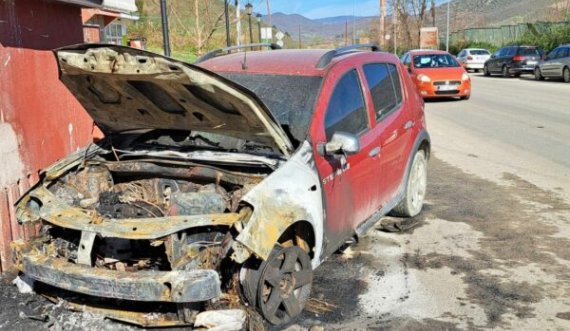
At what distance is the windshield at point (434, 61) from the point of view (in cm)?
1922

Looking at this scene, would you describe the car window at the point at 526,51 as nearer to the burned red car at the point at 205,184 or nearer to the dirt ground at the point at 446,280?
the dirt ground at the point at 446,280

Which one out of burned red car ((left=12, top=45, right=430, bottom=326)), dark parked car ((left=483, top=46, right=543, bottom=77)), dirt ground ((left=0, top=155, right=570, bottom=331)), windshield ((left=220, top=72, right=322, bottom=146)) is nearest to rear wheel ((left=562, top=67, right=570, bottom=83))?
dark parked car ((left=483, top=46, right=543, bottom=77))

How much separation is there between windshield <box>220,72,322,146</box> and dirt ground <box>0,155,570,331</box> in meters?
1.30

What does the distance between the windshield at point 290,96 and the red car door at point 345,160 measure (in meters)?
0.08

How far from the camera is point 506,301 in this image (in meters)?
4.41

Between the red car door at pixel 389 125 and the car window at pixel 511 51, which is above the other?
the car window at pixel 511 51

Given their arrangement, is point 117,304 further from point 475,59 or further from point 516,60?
point 475,59

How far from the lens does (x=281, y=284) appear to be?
3926 mm

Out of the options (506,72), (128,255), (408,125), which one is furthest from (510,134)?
(506,72)

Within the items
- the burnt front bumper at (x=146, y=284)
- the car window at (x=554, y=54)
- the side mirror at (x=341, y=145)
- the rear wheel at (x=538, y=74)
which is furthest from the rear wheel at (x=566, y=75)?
the burnt front bumper at (x=146, y=284)

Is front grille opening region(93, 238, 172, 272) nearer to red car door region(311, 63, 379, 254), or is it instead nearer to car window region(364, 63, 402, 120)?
red car door region(311, 63, 379, 254)

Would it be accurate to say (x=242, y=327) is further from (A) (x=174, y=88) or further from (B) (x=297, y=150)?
(A) (x=174, y=88)

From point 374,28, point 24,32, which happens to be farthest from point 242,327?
point 374,28

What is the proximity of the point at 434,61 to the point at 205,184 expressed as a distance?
16503mm
